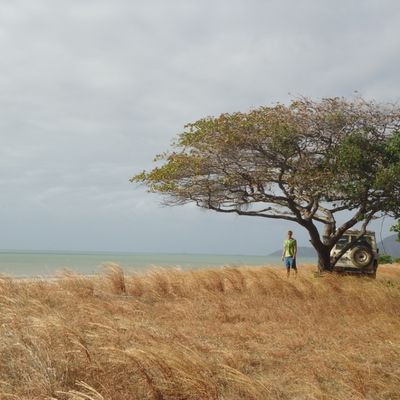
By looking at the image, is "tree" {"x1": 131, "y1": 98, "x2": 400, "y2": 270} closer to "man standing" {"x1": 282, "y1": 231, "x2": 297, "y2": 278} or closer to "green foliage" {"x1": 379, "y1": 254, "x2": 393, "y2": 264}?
"man standing" {"x1": 282, "y1": 231, "x2": 297, "y2": 278}

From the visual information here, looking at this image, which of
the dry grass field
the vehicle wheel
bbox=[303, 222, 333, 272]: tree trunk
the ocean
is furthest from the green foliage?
the dry grass field

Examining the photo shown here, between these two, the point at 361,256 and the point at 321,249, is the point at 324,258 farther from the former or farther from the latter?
the point at 361,256

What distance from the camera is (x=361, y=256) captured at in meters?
20.7

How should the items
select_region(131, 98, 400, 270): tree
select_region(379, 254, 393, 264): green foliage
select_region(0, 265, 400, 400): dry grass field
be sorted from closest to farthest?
select_region(0, 265, 400, 400): dry grass field, select_region(131, 98, 400, 270): tree, select_region(379, 254, 393, 264): green foliage

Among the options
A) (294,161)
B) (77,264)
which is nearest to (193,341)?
(294,161)

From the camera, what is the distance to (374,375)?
574 cm

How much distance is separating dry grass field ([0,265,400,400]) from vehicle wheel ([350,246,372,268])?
7843mm

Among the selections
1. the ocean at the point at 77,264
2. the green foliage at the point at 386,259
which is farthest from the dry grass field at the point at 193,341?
the green foliage at the point at 386,259

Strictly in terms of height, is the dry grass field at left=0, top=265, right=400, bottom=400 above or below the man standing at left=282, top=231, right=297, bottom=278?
below

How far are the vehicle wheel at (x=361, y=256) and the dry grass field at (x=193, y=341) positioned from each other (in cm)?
784

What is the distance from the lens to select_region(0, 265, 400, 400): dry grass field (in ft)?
15.8

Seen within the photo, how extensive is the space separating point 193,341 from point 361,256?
1538cm

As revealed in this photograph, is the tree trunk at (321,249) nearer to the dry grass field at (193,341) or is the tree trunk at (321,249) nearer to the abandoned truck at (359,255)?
the abandoned truck at (359,255)

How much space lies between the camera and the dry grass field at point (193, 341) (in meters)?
4.80
